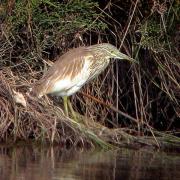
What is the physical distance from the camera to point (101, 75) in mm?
10195

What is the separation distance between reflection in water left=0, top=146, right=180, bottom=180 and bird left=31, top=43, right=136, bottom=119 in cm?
78

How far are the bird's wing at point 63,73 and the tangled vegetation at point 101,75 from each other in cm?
20

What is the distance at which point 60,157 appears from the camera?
26.3ft

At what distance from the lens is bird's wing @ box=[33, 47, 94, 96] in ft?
29.4

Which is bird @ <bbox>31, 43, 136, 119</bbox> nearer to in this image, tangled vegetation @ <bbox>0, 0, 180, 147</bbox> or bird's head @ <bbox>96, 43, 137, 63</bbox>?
bird's head @ <bbox>96, 43, 137, 63</bbox>

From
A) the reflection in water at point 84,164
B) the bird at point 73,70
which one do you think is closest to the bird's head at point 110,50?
the bird at point 73,70

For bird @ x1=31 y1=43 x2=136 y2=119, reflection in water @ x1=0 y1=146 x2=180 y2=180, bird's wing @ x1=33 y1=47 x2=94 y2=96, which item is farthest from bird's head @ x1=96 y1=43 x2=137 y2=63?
reflection in water @ x1=0 y1=146 x2=180 y2=180

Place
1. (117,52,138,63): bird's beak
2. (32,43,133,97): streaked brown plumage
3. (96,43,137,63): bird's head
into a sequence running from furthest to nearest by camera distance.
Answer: (96,43,137,63): bird's head
(117,52,138,63): bird's beak
(32,43,133,97): streaked brown plumage

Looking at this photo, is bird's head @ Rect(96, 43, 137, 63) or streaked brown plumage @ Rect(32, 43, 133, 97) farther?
bird's head @ Rect(96, 43, 137, 63)

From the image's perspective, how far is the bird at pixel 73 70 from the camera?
8.99 metres

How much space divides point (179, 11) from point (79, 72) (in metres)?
1.44

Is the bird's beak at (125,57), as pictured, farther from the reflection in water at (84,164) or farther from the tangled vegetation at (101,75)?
the reflection in water at (84,164)

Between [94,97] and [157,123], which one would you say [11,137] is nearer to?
[94,97]

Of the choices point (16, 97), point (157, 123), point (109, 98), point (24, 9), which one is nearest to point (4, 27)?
point (24, 9)
